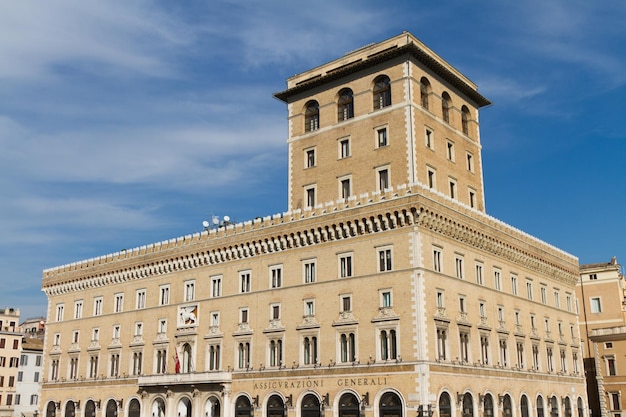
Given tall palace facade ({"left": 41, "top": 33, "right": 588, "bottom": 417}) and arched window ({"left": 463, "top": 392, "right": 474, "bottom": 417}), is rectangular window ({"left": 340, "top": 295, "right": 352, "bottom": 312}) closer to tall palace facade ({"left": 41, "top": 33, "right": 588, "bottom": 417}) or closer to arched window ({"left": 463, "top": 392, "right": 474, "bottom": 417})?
tall palace facade ({"left": 41, "top": 33, "right": 588, "bottom": 417})

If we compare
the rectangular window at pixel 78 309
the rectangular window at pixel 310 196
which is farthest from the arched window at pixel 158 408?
the rectangular window at pixel 310 196

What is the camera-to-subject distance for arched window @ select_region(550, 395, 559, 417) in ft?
214

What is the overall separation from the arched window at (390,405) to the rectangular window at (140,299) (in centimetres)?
2960

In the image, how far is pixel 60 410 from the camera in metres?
75.2

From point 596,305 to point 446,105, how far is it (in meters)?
38.3

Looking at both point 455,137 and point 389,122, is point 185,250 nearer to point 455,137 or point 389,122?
point 389,122

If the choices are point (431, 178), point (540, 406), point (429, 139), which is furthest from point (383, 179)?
point (540, 406)

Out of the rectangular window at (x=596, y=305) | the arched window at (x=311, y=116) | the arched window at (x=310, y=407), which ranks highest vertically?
the arched window at (x=311, y=116)

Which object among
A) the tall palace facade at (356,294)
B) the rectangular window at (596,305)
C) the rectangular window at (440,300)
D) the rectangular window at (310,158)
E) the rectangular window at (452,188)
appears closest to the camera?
the tall palace facade at (356,294)

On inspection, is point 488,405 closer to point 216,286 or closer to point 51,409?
point 216,286

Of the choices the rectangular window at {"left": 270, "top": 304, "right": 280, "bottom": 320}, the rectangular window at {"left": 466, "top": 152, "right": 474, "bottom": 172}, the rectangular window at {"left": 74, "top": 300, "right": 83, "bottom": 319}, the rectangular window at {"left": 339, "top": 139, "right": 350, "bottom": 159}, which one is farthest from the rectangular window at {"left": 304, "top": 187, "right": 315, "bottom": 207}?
the rectangular window at {"left": 74, "top": 300, "right": 83, "bottom": 319}

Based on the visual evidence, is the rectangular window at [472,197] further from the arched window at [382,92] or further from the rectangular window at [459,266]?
the arched window at [382,92]

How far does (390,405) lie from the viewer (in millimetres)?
50938

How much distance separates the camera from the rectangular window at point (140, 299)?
70750 millimetres
